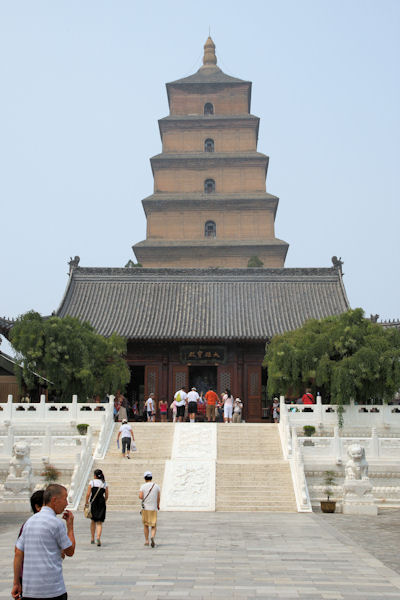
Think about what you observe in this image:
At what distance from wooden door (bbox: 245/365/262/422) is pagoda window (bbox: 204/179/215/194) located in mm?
14641

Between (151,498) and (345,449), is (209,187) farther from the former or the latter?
(151,498)

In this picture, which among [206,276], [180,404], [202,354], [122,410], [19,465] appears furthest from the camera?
[206,276]

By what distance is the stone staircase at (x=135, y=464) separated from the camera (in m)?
14.4

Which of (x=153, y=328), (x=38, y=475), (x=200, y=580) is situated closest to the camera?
(x=200, y=580)

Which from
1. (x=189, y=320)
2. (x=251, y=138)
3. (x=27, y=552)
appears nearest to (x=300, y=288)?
(x=189, y=320)

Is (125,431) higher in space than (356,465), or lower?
higher

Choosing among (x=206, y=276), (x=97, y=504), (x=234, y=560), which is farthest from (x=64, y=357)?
(x=234, y=560)

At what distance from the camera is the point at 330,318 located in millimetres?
22984

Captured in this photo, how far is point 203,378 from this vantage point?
28891 millimetres

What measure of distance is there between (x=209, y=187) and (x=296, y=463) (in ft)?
86.7

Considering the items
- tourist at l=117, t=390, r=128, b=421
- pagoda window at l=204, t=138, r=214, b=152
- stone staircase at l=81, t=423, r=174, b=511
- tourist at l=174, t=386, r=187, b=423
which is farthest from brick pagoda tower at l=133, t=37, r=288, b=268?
stone staircase at l=81, t=423, r=174, b=511

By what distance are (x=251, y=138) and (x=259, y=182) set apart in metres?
2.79

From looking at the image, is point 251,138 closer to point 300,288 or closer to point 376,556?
point 300,288

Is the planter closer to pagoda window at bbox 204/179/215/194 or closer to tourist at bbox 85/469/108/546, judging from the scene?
tourist at bbox 85/469/108/546
